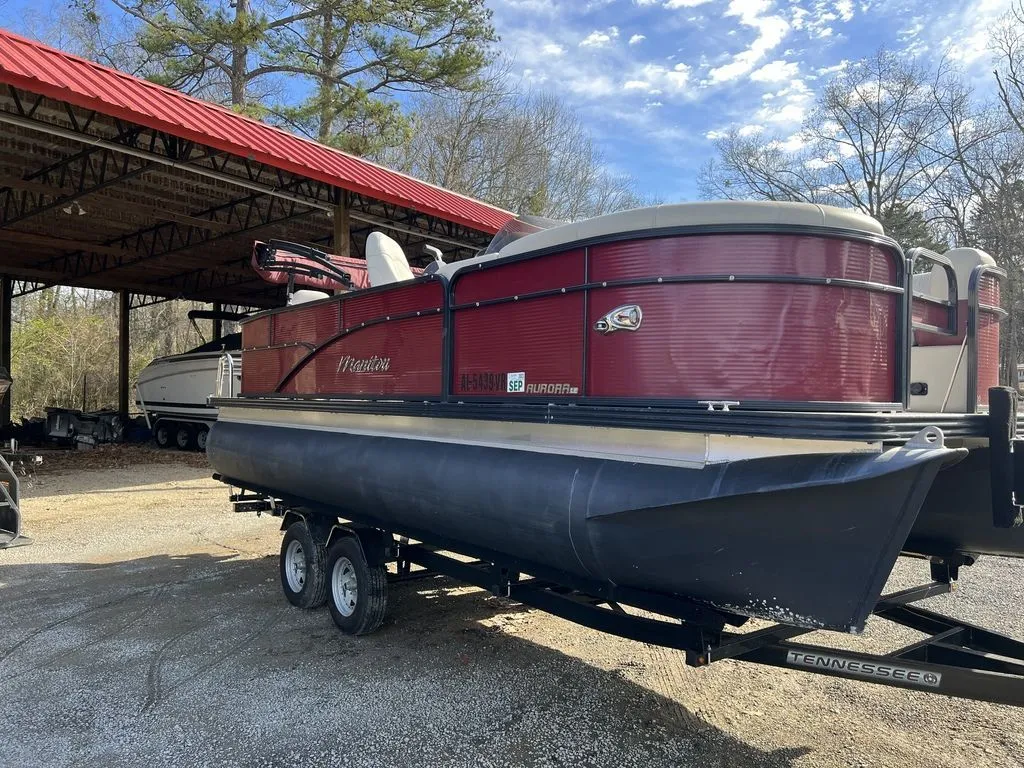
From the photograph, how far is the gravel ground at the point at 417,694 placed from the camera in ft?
10.7

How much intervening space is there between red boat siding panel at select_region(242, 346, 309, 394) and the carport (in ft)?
15.3

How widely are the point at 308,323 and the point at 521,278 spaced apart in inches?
90.6

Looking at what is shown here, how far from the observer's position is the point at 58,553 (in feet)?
23.1

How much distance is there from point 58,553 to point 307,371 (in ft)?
12.7

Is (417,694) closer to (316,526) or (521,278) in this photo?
(316,526)

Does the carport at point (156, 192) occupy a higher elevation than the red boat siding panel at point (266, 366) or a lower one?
higher

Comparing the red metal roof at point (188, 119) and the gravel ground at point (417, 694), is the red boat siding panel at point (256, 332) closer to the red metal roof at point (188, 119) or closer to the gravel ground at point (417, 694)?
the gravel ground at point (417, 694)

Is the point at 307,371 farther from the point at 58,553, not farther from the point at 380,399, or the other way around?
the point at 58,553

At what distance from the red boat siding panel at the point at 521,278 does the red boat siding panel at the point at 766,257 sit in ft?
1.21

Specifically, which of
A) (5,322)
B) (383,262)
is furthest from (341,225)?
(5,322)

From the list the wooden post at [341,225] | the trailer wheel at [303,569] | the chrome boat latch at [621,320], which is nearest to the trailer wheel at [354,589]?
the trailer wheel at [303,569]

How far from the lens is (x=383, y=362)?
441 centimetres

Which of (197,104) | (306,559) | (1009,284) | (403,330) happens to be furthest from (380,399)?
(1009,284)

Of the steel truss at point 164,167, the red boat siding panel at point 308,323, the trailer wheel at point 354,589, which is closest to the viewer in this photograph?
the trailer wheel at point 354,589
